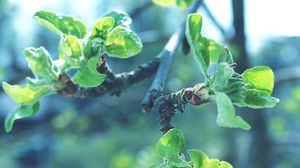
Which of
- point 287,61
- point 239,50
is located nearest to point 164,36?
point 239,50

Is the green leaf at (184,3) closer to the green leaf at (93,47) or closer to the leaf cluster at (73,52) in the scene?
the leaf cluster at (73,52)

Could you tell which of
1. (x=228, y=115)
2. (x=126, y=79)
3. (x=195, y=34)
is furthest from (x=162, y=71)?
(x=228, y=115)

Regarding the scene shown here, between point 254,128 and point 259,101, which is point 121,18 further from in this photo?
point 254,128

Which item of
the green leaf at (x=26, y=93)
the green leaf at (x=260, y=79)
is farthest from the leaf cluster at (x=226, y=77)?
the green leaf at (x=26, y=93)

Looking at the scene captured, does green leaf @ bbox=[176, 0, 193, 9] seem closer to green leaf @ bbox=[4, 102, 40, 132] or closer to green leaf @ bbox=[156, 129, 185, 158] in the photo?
green leaf @ bbox=[4, 102, 40, 132]

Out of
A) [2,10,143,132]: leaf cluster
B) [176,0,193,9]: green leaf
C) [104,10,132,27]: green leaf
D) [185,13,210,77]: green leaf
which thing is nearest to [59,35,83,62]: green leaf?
[2,10,143,132]: leaf cluster
